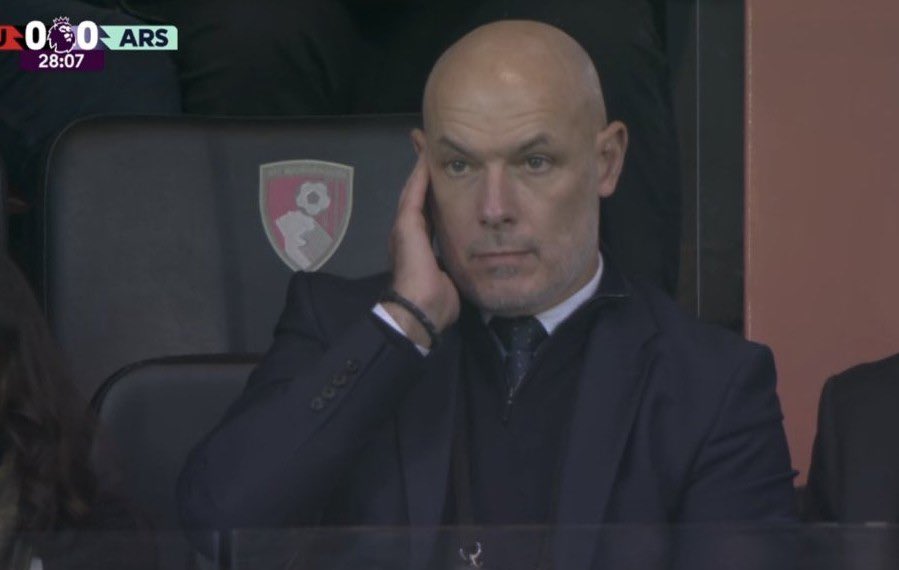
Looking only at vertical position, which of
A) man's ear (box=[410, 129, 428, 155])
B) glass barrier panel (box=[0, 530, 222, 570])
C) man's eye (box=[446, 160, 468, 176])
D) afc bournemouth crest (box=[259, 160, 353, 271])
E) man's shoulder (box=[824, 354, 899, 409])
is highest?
man's ear (box=[410, 129, 428, 155])

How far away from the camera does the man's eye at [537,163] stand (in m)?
2.16

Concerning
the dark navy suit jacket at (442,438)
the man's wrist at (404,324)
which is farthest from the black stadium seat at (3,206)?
the man's wrist at (404,324)

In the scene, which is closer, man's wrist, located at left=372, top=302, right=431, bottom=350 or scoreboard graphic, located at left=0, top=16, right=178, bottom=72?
man's wrist, located at left=372, top=302, right=431, bottom=350

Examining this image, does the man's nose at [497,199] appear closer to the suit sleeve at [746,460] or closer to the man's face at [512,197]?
the man's face at [512,197]

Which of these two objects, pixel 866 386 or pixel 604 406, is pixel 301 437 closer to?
pixel 604 406

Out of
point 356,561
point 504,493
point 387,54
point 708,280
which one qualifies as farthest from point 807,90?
point 356,561

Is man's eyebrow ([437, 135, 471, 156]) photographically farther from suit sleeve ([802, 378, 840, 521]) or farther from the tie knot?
suit sleeve ([802, 378, 840, 521])

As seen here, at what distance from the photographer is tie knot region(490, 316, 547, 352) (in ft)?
7.10

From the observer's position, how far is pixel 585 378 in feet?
6.91

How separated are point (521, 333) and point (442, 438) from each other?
16cm

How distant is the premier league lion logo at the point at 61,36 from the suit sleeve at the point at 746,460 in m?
1.17

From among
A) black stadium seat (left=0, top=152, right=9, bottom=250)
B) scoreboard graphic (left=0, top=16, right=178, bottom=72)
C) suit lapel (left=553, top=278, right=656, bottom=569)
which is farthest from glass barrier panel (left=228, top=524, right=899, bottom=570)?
scoreboard graphic (left=0, top=16, right=178, bottom=72)

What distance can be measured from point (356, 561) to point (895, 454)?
0.76 m

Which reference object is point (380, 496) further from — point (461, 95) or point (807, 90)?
point (807, 90)
